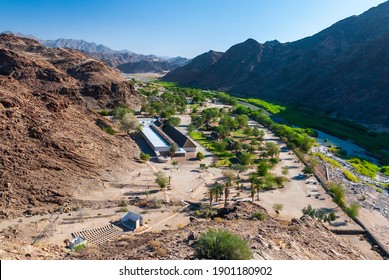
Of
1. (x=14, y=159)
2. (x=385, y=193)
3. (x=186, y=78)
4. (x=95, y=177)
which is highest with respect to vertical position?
(x=186, y=78)

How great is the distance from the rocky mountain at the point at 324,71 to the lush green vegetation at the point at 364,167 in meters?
34.6

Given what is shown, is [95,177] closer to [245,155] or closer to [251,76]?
[245,155]

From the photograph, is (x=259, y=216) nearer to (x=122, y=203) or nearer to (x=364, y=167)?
(x=122, y=203)

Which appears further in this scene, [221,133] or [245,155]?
[221,133]

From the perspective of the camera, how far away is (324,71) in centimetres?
12838

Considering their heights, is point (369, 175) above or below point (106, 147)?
below

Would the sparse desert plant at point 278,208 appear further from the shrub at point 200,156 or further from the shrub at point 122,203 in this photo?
the shrub at point 200,156

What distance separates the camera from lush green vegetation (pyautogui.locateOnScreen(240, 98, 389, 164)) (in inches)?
2566

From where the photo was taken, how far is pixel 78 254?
1838 centimetres

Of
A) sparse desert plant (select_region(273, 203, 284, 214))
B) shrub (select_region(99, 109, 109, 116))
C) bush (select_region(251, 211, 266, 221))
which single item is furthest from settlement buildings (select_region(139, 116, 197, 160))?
bush (select_region(251, 211, 266, 221))

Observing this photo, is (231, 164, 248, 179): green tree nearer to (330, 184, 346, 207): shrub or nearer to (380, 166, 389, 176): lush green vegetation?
(330, 184, 346, 207): shrub

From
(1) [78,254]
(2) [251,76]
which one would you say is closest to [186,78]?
(2) [251,76]
